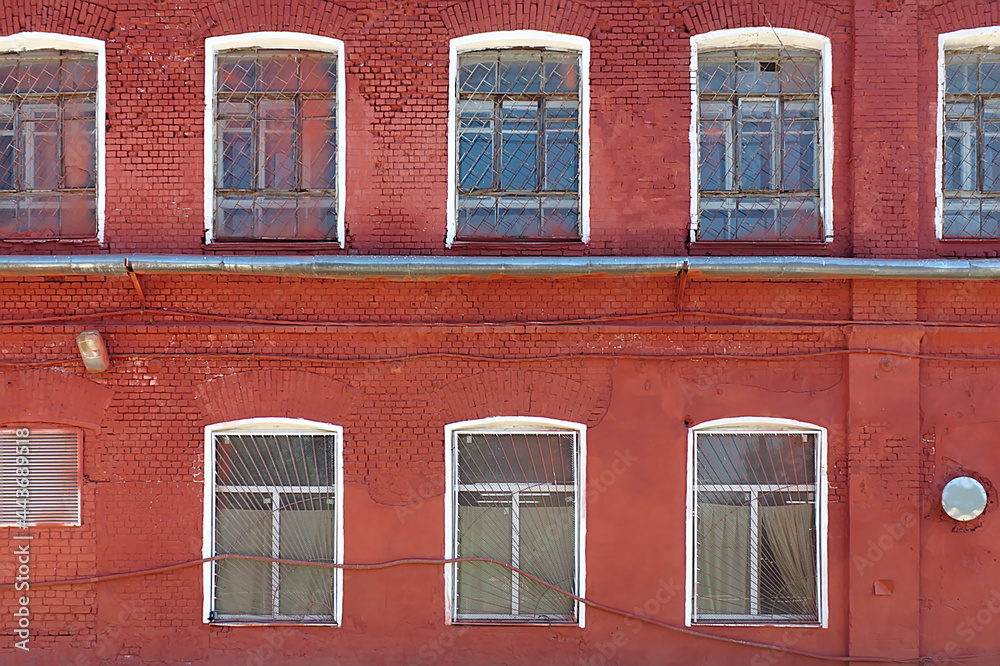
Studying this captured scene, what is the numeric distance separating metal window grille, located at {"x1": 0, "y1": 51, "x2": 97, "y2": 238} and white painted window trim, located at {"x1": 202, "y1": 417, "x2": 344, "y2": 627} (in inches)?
91.8

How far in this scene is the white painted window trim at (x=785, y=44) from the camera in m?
6.50

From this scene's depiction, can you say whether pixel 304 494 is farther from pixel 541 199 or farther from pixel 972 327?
pixel 972 327

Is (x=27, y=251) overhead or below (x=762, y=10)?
below

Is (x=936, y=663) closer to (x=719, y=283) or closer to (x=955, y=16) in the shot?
(x=719, y=283)

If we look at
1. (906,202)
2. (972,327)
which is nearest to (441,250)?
(906,202)

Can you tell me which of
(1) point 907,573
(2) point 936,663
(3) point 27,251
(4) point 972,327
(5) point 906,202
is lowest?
(2) point 936,663

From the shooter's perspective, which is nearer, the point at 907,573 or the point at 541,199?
the point at 907,573

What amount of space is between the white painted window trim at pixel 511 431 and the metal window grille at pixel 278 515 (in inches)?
40.3

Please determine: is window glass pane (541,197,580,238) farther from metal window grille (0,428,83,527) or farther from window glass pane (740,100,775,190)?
metal window grille (0,428,83,527)

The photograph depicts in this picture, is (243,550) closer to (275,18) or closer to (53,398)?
(53,398)

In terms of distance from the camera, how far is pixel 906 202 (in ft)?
21.1

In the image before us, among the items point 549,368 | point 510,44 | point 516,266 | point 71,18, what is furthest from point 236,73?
point 549,368

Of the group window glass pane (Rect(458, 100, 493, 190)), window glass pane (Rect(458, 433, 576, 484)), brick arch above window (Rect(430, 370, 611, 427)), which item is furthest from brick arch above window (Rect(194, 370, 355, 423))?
window glass pane (Rect(458, 100, 493, 190))

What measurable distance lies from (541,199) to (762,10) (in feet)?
8.26
